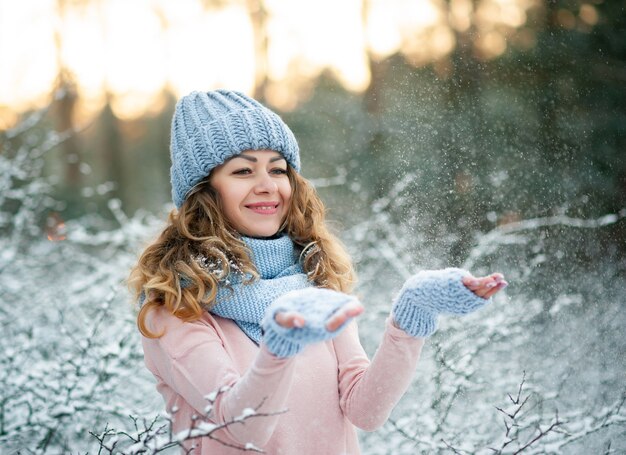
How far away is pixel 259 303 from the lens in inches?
65.4

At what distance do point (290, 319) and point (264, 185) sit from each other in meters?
0.65

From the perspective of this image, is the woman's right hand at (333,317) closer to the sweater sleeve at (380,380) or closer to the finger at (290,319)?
the finger at (290,319)

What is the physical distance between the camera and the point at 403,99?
333 cm

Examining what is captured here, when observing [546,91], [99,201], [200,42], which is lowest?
[99,201]

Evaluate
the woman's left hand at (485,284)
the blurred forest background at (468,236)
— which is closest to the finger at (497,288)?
the woman's left hand at (485,284)

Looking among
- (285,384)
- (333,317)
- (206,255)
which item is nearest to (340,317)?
(333,317)

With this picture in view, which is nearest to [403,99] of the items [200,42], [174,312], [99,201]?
[174,312]

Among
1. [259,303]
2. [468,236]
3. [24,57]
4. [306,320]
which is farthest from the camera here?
[24,57]

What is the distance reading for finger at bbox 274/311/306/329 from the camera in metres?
1.17

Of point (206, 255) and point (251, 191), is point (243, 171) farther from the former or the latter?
point (206, 255)

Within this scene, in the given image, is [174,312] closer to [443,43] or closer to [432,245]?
[432,245]

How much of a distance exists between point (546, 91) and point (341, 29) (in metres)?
2.08

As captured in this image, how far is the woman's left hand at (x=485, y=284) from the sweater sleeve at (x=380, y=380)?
237mm

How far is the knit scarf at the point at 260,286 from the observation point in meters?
1.66
